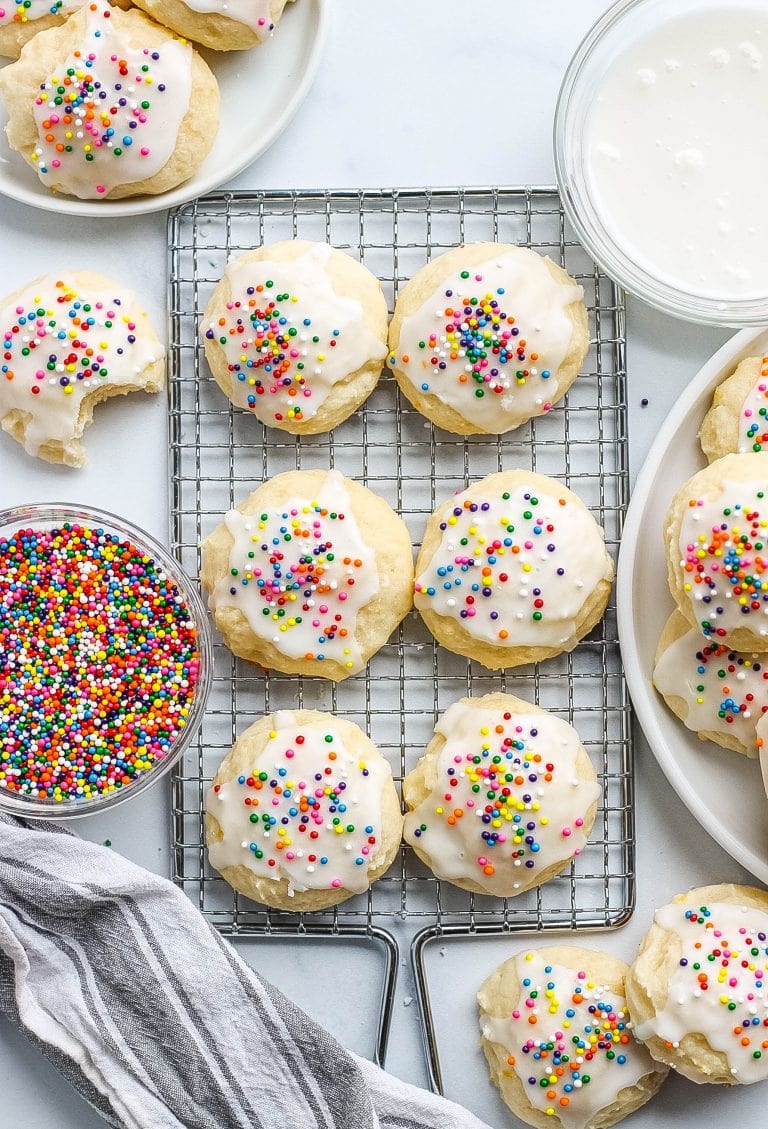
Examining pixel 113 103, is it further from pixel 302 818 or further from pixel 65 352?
pixel 302 818

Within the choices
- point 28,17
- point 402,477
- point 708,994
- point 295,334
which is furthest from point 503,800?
point 28,17

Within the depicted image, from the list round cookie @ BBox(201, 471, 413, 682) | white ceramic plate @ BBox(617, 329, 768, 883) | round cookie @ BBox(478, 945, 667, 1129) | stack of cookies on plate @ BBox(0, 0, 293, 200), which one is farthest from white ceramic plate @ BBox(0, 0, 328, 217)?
round cookie @ BBox(478, 945, 667, 1129)

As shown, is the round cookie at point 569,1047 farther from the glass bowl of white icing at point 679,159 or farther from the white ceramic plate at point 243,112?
the white ceramic plate at point 243,112

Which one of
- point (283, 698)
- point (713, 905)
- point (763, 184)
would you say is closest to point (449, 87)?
point (763, 184)

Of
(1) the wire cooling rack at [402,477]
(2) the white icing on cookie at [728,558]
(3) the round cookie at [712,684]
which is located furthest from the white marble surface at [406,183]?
(2) the white icing on cookie at [728,558]

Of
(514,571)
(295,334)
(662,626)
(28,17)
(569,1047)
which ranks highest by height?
(28,17)

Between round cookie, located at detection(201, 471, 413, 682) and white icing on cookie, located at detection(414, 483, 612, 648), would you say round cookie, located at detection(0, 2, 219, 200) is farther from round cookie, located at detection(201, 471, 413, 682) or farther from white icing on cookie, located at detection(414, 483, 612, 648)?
white icing on cookie, located at detection(414, 483, 612, 648)
